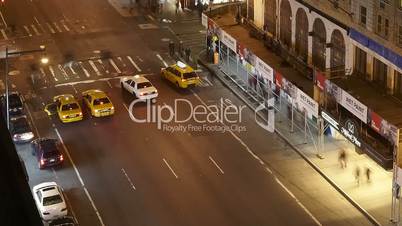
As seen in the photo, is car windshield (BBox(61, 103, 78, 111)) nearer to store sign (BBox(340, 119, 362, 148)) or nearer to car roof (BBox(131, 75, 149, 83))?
car roof (BBox(131, 75, 149, 83))

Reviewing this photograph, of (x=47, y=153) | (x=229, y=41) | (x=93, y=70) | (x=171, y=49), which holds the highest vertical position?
(x=229, y=41)

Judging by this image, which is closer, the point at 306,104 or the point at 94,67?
the point at 306,104

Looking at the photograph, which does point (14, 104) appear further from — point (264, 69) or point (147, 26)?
point (147, 26)

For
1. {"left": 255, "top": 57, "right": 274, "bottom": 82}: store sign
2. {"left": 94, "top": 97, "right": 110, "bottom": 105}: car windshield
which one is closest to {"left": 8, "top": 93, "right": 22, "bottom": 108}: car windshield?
{"left": 94, "top": 97, "right": 110, "bottom": 105}: car windshield

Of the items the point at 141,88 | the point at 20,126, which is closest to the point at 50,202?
the point at 20,126

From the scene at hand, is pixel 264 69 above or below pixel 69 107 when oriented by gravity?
above

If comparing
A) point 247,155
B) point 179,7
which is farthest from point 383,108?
point 179,7

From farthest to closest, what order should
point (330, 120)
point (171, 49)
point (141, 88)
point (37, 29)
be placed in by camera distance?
point (37, 29) → point (171, 49) → point (141, 88) → point (330, 120)
